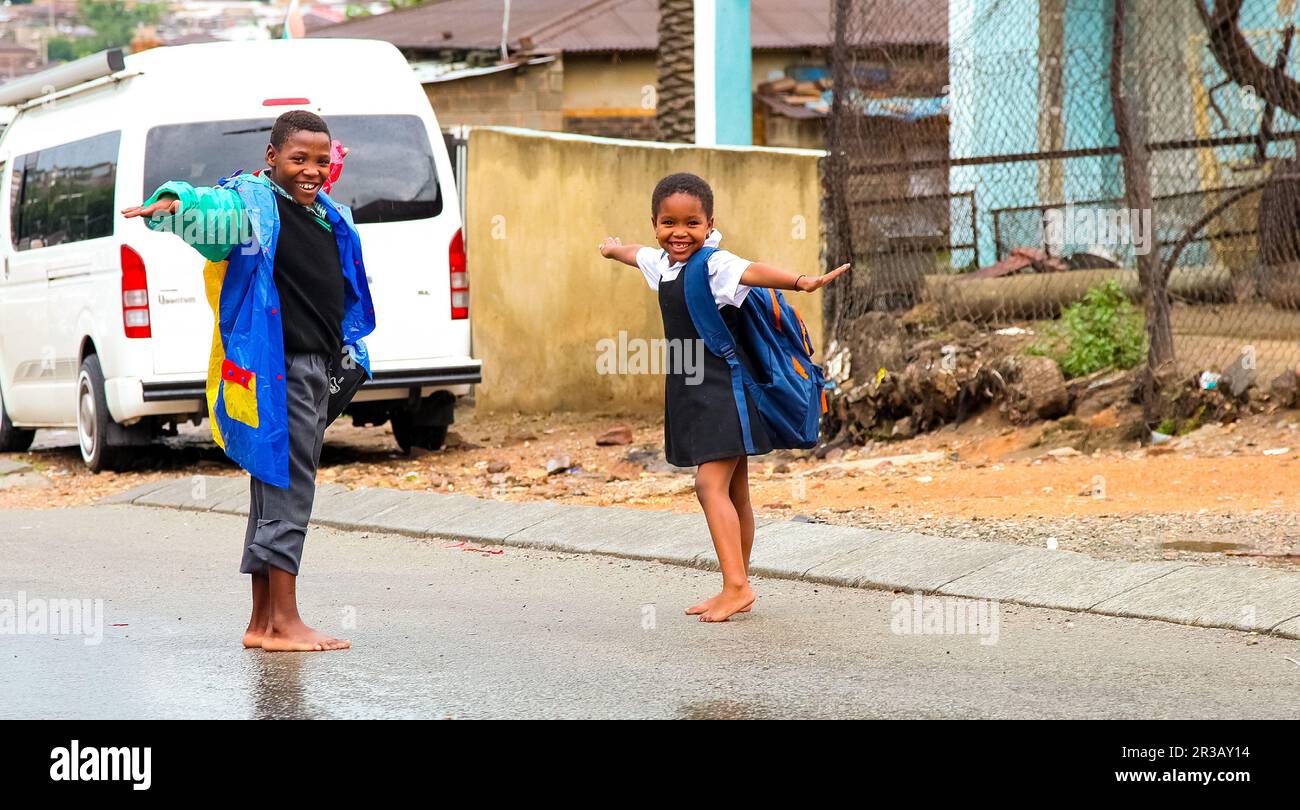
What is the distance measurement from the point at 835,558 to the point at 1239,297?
4.83m

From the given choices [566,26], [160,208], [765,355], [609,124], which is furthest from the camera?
[566,26]

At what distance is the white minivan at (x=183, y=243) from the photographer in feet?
37.1

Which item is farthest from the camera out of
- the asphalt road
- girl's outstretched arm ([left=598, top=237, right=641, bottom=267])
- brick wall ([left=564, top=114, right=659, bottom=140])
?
brick wall ([left=564, top=114, right=659, bottom=140])

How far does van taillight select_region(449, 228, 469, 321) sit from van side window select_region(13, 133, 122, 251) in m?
2.09

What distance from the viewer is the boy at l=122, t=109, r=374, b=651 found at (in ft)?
19.9

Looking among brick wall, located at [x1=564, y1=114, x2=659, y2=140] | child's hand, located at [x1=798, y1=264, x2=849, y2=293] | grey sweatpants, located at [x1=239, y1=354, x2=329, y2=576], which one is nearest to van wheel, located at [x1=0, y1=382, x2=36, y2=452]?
grey sweatpants, located at [x1=239, y1=354, x2=329, y2=576]

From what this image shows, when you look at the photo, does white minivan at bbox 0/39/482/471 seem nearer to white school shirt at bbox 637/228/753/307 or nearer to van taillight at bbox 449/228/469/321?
van taillight at bbox 449/228/469/321

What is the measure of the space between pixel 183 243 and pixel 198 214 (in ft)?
18.8

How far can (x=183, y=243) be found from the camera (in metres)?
11.4

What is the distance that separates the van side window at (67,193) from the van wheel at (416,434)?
2251 mm

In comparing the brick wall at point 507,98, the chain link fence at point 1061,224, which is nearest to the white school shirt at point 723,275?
the chain link fence at point 1061,224

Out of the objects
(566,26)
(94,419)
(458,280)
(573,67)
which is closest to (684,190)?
(458,280)

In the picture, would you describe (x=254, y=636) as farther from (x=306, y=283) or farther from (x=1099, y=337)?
(x=1099, y=337)
